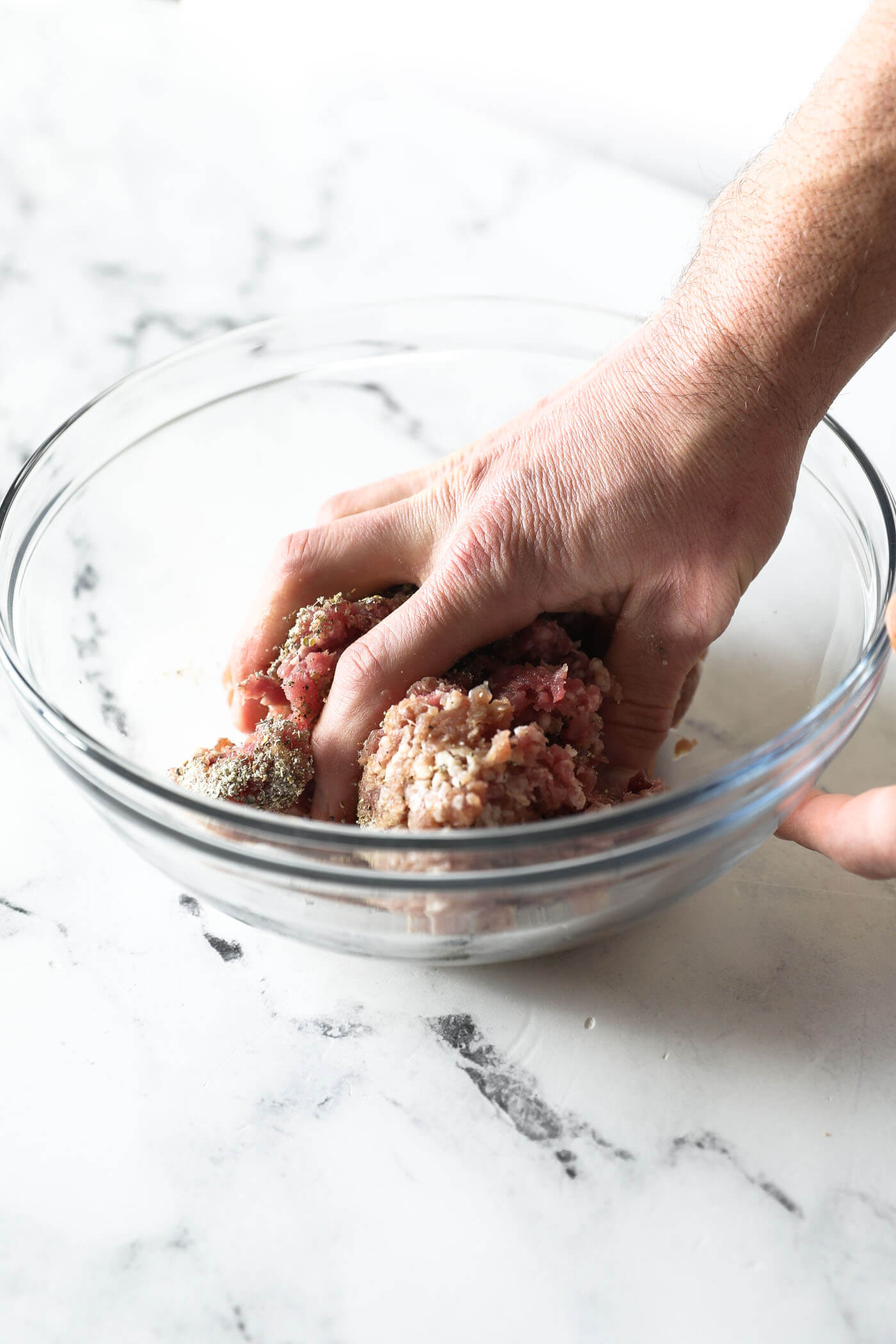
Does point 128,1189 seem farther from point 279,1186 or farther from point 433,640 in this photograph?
point 433,640

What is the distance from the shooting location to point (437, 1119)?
40.3 inches

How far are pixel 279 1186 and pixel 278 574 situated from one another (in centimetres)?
61

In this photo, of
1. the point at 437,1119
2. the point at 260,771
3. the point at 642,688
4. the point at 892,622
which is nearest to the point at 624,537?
the point at 642,688

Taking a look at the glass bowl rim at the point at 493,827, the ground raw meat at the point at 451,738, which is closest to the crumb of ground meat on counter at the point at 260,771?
the ground raw meat at the point at 451,738

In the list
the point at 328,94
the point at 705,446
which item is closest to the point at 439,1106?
the point at 705,446

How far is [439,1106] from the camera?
3.38 ft

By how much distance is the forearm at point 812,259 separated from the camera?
1068mm

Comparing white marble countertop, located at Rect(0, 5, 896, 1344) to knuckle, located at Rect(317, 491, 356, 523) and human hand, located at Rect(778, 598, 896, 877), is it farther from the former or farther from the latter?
knuckle, located at Rect(317, 491, 356, 523)

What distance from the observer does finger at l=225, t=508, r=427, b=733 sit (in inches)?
49.3

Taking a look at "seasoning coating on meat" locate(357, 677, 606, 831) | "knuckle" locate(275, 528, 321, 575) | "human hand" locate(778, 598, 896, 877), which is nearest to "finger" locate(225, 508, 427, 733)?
"knuckle" locate(275, 528, 321, 575)

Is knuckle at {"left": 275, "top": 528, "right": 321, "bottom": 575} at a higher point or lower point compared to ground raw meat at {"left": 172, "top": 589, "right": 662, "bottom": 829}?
higher

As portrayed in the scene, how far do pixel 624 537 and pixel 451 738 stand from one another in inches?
11.2

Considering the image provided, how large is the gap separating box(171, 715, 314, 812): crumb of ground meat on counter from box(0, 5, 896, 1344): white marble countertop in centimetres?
16

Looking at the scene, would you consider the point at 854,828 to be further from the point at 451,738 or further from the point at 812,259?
the point at 812,259
